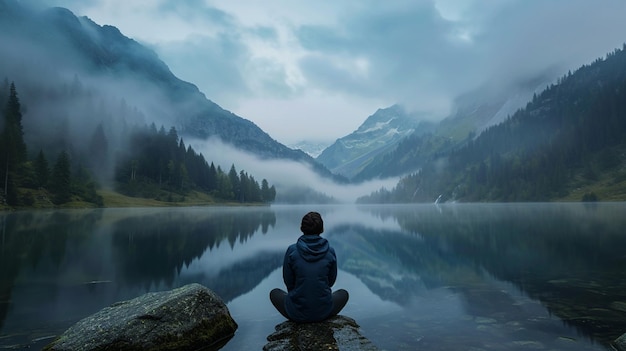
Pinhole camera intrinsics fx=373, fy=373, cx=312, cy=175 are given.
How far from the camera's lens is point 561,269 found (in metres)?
24.2

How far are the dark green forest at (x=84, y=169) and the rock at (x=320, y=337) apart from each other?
103m

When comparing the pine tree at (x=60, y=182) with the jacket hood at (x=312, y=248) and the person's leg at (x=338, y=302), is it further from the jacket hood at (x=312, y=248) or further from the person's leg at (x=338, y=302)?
the jacket hood at (x=312, y=248)

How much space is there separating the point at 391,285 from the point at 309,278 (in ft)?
38.4

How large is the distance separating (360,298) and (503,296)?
707 cm

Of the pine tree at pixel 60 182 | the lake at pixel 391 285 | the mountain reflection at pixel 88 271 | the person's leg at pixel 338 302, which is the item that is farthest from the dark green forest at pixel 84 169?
the person's leg at pixel 338 302

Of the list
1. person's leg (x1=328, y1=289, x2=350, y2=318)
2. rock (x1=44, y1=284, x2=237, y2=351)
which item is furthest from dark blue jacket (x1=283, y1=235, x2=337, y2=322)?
rock (x1=44, y1=284, x2=237, y2=351)

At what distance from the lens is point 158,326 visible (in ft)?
37.4

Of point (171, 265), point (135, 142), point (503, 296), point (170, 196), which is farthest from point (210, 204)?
point (503, 296)

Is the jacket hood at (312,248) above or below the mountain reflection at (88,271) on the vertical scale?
above

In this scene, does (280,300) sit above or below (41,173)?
below

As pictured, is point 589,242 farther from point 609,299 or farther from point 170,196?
point 170,196

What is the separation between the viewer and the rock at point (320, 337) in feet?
34.0

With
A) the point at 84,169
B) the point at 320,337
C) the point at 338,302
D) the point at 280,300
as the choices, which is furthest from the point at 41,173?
the point at 320,337

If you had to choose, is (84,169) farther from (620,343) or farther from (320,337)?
(620,343)
